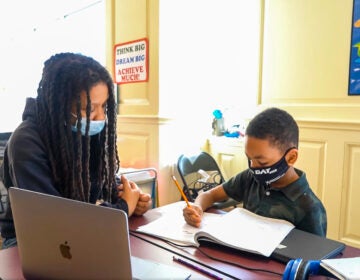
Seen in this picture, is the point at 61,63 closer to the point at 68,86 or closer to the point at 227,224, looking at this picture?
the point at 68,86

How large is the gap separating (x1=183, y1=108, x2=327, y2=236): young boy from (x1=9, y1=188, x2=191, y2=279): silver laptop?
467 mm

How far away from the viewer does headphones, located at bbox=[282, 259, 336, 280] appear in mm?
620

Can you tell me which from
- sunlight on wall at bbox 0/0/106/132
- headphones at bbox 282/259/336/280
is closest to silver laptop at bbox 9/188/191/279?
headphones at bbox 282/259/336/280

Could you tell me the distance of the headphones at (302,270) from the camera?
620 millimetres

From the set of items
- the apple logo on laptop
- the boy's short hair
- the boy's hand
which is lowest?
the boy's hand

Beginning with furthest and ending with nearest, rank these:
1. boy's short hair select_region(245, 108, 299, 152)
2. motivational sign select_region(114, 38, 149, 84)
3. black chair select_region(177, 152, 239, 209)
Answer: motivational sign select_region(114, 38, 149, 84), black chair select_region(177, 152, 239, 209), boy's short hair select_region(245, 108, 299, 152)

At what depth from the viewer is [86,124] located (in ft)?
3.56

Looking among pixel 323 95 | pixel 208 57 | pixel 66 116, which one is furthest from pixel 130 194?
pixel 208 57

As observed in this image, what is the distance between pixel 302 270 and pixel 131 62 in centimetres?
215

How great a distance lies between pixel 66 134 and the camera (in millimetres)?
1042

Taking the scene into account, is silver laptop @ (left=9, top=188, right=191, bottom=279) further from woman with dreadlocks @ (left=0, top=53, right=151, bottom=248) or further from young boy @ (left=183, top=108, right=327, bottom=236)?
young boy @ (left=183, top=108, right=327, bottom=236)

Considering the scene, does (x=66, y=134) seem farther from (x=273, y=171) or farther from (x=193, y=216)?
(x=273, y=171)

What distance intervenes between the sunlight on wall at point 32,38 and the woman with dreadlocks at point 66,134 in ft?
7.36

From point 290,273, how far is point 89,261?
1.29ft
